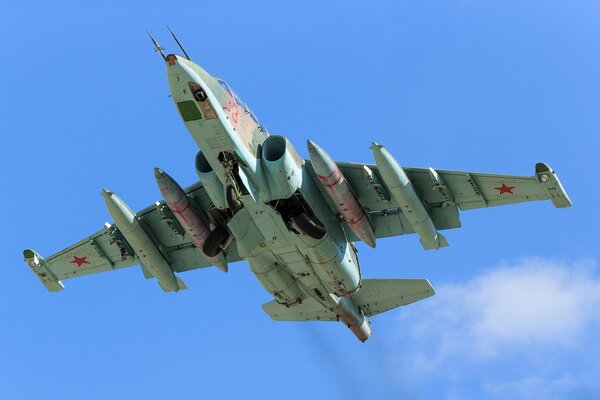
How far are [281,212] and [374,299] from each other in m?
5.77

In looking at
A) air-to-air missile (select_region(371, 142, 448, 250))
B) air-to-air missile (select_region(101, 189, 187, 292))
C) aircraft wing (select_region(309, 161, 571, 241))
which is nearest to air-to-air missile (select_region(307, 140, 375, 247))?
aircraft wing (select_region(309, 161, 571, 241))

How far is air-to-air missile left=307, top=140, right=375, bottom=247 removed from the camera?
2486 cm

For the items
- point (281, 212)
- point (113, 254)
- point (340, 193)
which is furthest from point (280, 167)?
point (113, 254)

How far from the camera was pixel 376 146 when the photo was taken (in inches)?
967

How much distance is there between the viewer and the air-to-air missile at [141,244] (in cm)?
2732

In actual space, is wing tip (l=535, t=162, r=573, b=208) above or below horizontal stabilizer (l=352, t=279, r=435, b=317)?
above

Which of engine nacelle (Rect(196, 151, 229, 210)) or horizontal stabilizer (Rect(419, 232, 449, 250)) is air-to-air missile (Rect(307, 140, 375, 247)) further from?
engine nacelle (Rect(196, 151, 229, 210))

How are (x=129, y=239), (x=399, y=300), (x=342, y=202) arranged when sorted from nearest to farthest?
(x=342, y=202), (x=129, y=239), (x=399, y=300)

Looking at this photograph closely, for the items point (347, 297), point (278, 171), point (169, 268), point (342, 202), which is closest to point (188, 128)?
point (278, 171)

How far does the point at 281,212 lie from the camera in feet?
84.2

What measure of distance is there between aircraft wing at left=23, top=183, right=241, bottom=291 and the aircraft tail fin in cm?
251

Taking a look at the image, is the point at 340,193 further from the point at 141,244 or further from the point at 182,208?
the point at 141,244

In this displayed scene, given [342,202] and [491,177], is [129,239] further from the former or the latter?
[491,177]

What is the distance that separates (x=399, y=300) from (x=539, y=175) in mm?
6651
